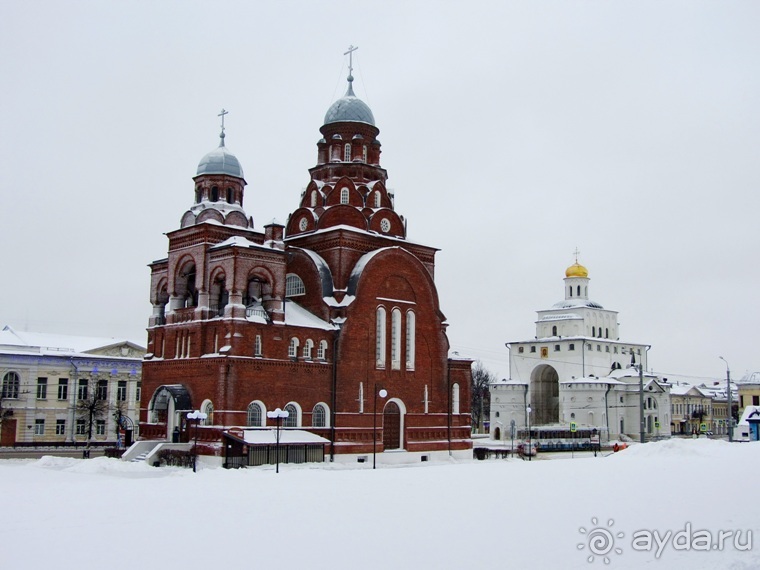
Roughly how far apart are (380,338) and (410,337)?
2192mm

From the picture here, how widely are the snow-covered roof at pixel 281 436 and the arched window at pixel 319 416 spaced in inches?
52.3

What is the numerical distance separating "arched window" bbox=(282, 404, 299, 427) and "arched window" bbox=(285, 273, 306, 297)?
23.1ft

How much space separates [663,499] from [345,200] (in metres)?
28.3

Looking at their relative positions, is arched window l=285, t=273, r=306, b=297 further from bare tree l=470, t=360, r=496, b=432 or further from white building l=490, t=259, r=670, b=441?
bare tree l=470, t=360, r=496, b=432

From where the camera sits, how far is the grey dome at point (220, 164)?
148 feet

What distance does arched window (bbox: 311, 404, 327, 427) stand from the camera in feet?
140

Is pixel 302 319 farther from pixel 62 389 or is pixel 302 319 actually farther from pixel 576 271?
pixel 576 271

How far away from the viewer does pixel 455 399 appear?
164 feet

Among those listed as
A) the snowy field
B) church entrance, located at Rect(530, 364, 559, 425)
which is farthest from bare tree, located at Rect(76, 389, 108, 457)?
church entrance, located at Rect(530, 364, 559, 425)

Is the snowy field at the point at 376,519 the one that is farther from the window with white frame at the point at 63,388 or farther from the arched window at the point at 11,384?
the window with white frame at the point at 63,388

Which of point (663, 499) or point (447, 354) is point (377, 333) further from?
point (663, 499)

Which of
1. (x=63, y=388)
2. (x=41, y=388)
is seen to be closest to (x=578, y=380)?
(x=63, y=388)

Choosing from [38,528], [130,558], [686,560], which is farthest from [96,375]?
[686,560]

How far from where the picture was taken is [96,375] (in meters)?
57.8
